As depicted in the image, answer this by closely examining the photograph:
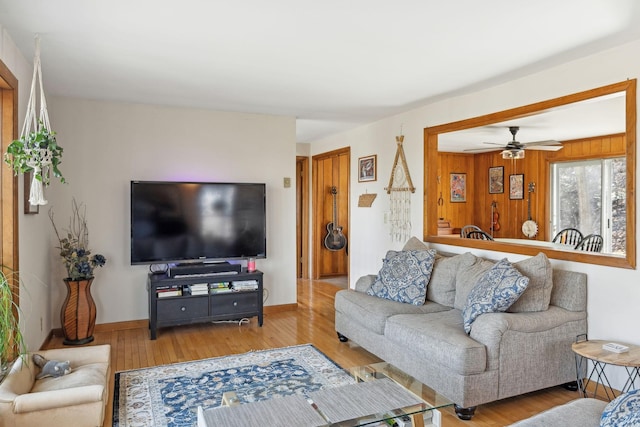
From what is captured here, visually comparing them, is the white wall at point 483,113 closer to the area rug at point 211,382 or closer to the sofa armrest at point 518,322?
the sofa armrest at point 518,322

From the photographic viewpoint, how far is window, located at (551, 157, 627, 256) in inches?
268

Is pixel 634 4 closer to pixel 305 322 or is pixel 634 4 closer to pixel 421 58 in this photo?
pixel 421 58

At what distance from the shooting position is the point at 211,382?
3271 millimetres

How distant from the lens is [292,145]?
5.43 m

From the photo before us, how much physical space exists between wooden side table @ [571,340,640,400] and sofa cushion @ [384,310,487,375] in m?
0.62

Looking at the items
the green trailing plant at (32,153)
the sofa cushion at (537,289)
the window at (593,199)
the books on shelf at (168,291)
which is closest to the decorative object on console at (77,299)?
the books on shelf at (168,291)

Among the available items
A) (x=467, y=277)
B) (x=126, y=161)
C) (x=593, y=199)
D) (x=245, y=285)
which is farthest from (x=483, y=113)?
(x=593, y=199)

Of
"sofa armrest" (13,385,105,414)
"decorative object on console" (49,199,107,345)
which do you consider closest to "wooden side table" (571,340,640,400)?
"sofa armrest" (13,385,105,414)

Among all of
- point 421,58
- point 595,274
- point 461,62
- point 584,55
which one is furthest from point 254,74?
point 595,274

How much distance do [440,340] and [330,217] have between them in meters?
5.09

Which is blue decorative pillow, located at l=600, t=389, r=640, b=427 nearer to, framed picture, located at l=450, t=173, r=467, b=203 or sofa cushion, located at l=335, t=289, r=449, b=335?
sofa cushion, located at l=335, t=289, r=449, b=335

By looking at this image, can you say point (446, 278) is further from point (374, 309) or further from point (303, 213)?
point (303, 213)

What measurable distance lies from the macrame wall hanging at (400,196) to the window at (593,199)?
3588 millimetres

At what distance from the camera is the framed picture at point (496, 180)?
8727 millimetres
